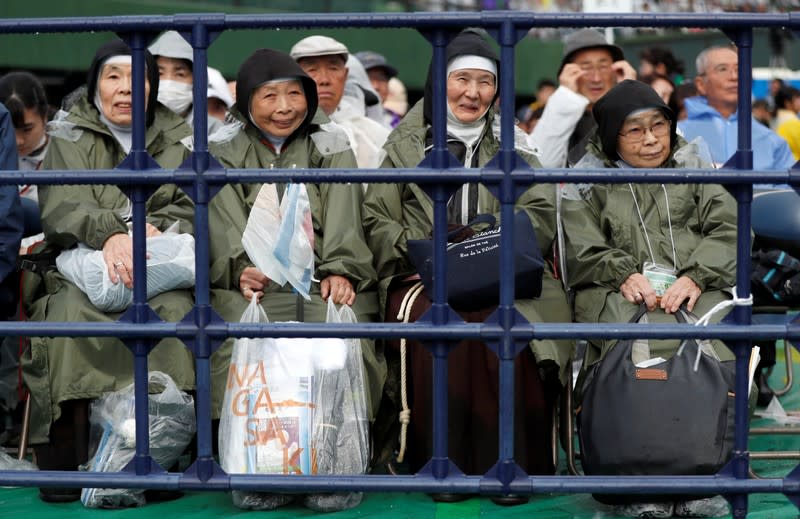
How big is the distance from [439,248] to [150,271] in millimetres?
1377

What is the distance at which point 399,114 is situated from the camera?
9617 millimetres

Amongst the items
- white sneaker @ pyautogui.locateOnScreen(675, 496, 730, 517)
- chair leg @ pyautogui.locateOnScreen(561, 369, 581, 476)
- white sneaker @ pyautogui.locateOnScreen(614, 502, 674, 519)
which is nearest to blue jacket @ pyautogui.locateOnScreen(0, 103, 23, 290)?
chair leg @ pyautogui.locateOnScreen(561, 369, 581, 476)

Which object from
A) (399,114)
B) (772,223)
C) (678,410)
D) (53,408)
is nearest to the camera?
(678,410)

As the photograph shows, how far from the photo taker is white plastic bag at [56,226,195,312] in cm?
427

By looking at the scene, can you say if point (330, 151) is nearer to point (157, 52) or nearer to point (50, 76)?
point (157, 52)

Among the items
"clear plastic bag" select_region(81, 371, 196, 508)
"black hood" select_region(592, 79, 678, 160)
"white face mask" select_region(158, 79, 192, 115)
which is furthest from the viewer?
"white face mask" select_region(158, 79, 192, 115)

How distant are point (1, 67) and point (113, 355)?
37.5ft

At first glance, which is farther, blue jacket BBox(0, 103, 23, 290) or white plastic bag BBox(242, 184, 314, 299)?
blue jacket BBox(0, 103, 23, 290)

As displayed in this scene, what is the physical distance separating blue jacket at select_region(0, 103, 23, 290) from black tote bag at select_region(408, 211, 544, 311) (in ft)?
4.67

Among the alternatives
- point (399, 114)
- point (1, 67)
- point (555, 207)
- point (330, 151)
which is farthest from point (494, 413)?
point (1, 67)

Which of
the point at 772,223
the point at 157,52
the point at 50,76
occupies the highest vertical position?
the point at 50,76

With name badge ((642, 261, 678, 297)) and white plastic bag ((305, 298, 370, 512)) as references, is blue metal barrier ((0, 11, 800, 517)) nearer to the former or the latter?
white plastic bag ((305, 298, 370, 512))

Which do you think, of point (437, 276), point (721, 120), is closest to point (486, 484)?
point (437, 276)

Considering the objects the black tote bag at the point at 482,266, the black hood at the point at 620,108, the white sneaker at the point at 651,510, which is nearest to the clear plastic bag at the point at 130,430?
the black tote bag at the point at 482,266
